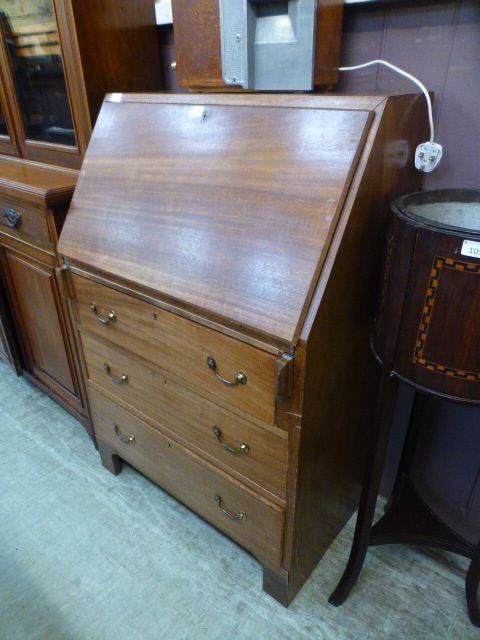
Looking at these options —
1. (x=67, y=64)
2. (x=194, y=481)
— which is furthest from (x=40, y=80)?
(x=194, y=481)

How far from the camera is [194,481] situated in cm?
122

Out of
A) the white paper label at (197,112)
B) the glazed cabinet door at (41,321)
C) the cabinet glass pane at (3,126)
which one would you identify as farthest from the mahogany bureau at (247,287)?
the cabinet glass pane at (3,126)

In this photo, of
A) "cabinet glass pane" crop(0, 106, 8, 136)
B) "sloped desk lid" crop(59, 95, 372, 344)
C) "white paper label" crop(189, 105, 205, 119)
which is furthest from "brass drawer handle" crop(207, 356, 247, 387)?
"cabinet glass pane" crop(0, 106, 8, 136)

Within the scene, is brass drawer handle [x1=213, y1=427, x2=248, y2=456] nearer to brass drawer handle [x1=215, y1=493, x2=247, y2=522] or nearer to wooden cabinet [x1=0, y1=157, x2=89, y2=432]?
brass drawer handle [x1=215, y1=493, x2=247, y2=522]

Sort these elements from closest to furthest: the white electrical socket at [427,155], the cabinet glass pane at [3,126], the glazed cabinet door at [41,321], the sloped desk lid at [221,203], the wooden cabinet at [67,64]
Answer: the sloped desk lid at [221,203], the white electrical socket at [427,155], the wooden cabinet at [67,64], the glazed cabinet door at [41,321], the cabinet glass pane at [3,126]

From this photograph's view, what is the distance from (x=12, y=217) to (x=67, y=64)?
1.58 ft

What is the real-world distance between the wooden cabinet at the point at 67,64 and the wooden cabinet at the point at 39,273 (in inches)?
4.8

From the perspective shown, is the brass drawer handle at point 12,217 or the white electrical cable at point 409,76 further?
the brass drawer handle at point 12,217

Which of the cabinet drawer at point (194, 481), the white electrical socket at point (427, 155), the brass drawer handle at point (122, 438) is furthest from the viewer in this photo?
the brass drawer handle at point (122, 438)

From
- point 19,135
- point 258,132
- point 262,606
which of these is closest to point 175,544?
point 262,606

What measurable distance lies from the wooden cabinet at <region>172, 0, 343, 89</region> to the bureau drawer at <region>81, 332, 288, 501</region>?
728 millimetres

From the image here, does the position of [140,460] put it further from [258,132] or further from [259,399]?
[258,132]

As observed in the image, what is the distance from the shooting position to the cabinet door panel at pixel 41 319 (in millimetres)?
1497

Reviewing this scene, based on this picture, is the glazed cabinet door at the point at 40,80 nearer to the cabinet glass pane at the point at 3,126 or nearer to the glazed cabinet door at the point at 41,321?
the cabinet glass pane at the point at 3,126
